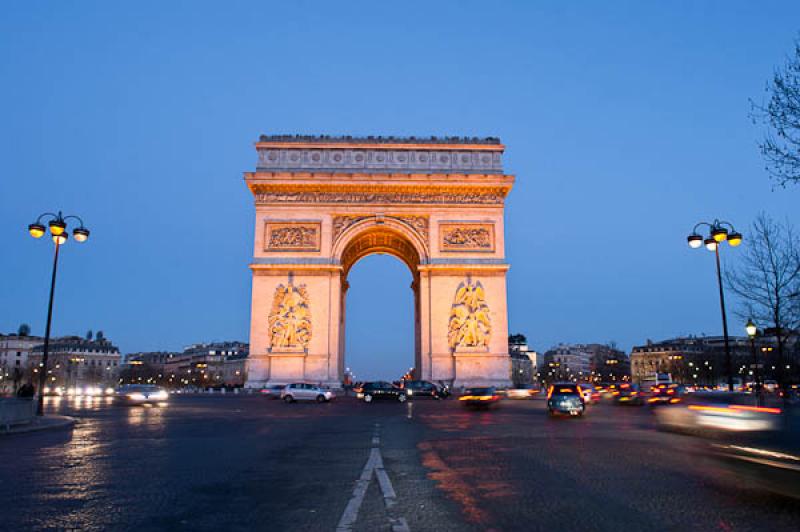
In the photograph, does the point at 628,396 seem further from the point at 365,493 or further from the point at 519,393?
the point at 365,493

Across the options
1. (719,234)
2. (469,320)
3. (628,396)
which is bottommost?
(628,396)

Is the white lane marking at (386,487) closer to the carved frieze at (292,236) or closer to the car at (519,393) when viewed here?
the car at (519,393)

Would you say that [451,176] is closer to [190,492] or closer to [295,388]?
[295,388]

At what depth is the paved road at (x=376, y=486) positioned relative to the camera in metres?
5.37

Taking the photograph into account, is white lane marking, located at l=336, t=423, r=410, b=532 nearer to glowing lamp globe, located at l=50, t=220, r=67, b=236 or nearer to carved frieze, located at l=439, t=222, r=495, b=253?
glowing lamp globe, located at l=50, t=220, r=67, b=236

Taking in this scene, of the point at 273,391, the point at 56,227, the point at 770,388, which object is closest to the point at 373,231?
the point at 273,391

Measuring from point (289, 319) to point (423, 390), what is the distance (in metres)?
9.85

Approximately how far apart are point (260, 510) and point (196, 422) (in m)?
13.7

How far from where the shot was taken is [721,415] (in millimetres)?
10844

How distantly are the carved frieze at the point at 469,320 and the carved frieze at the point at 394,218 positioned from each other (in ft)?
15.8

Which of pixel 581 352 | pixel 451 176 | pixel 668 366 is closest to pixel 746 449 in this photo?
pixel 451 176

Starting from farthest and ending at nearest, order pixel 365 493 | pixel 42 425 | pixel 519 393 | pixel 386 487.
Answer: pixel 519 393
pixel 42 425
pixel 386 487
pixel 365 493

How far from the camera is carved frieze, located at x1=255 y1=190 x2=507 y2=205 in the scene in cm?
4250

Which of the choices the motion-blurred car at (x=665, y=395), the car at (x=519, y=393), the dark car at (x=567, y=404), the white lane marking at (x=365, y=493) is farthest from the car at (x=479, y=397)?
the white lane marking at (x=365, y=493)
